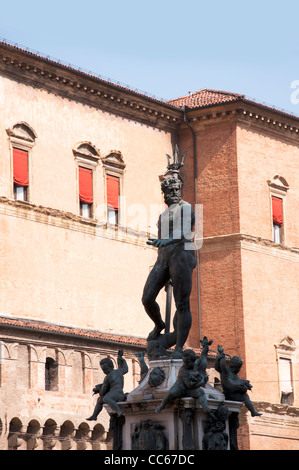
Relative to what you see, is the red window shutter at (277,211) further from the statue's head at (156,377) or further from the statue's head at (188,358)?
the statue's head at (188,358)

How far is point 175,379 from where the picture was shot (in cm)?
1505

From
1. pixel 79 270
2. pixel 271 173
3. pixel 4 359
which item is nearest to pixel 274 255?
pixel 271 173

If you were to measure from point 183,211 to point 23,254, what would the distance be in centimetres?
2354

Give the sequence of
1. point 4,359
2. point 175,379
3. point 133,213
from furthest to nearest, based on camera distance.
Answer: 1. point 133,213
2. point 4,359
3. point 175,379

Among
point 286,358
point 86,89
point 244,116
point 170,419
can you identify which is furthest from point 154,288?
point 244,116

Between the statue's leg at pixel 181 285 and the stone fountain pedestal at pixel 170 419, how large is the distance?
1.80 ft

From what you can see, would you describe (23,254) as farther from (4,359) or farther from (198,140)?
(198,140)

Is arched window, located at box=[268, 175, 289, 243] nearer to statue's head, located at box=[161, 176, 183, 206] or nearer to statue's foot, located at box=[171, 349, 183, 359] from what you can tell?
statue's head, located at box=[161, 176, 183, 206]

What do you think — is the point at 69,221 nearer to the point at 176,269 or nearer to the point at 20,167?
the point at 20,167

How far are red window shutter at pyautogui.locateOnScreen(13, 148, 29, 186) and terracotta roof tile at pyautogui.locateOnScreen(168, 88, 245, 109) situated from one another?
7.74 meters

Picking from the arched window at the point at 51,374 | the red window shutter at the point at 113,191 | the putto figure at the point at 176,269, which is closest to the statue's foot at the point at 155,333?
the putto figure at the point at 176,269

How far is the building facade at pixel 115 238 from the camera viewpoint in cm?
3838

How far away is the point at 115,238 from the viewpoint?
42.6 metres

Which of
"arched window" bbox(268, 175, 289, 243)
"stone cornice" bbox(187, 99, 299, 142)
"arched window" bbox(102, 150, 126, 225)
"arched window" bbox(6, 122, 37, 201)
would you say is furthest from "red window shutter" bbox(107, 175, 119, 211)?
"arched window" bbox(268, 175, 289, 243)
